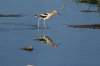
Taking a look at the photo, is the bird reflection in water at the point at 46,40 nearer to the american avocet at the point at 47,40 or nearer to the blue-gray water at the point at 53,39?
the american avocet at the point at 47,40

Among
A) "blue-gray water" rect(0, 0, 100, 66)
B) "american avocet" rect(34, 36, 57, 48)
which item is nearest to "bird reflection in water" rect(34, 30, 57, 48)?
"american avocet" rect(34, 36, 57, 48)

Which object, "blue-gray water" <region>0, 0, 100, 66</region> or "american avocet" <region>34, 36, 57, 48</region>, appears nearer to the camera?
"blue-gray water" <region>0, 0, 100, 66</region>

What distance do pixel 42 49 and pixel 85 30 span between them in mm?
4498

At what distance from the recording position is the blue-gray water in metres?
13.2

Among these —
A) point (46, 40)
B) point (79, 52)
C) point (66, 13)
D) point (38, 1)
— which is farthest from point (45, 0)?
point (79, 52)

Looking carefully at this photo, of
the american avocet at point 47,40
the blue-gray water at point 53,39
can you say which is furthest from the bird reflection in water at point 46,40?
the blue-gray water at point 53,39

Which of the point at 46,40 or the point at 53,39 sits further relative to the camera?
the point at 53,39

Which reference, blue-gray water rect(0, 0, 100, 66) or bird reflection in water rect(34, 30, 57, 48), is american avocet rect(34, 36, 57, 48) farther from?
blue-gray water rect(0, 0, 100, 66)

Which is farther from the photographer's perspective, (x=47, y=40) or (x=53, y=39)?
(x=53, y=39)

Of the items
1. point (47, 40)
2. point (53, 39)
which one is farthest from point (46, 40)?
point (53, 39)

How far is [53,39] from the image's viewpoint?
54.2 ft

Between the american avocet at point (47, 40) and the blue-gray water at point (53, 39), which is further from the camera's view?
the american avocet at point (47, 40)

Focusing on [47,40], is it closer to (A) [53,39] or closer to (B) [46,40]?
(B) [46,40]

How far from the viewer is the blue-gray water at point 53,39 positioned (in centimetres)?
1316
